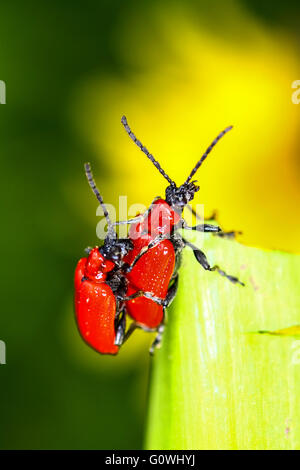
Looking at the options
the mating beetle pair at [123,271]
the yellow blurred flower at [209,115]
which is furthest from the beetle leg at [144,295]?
the yellow blurred flower at [209,115]

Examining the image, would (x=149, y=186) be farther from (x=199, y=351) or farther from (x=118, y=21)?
(x=199, y=351)

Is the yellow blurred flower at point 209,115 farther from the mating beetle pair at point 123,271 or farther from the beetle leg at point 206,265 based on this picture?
the beetle leg at point 206,265

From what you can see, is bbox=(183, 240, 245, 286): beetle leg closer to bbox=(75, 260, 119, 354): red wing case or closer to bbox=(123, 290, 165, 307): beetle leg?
bbox=(123, 290, 165, 307): beetle leg

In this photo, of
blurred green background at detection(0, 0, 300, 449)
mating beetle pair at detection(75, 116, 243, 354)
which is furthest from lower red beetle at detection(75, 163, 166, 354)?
blurred green background at detection(0, 0, 300, 449)

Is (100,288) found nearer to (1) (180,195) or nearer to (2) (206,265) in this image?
(1) (180,195)

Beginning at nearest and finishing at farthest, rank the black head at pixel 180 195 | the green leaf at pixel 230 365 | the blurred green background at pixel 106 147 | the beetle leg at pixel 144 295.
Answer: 1. the green leaf at pixel 230 365
2. the beetle leg at pixel 144 295
3. the black head at pixel 180 195
4. the blurred green background at pixel 106 147

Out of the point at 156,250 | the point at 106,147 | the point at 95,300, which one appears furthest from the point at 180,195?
the point at 106,147

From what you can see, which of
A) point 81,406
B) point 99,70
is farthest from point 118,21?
point 81,406
